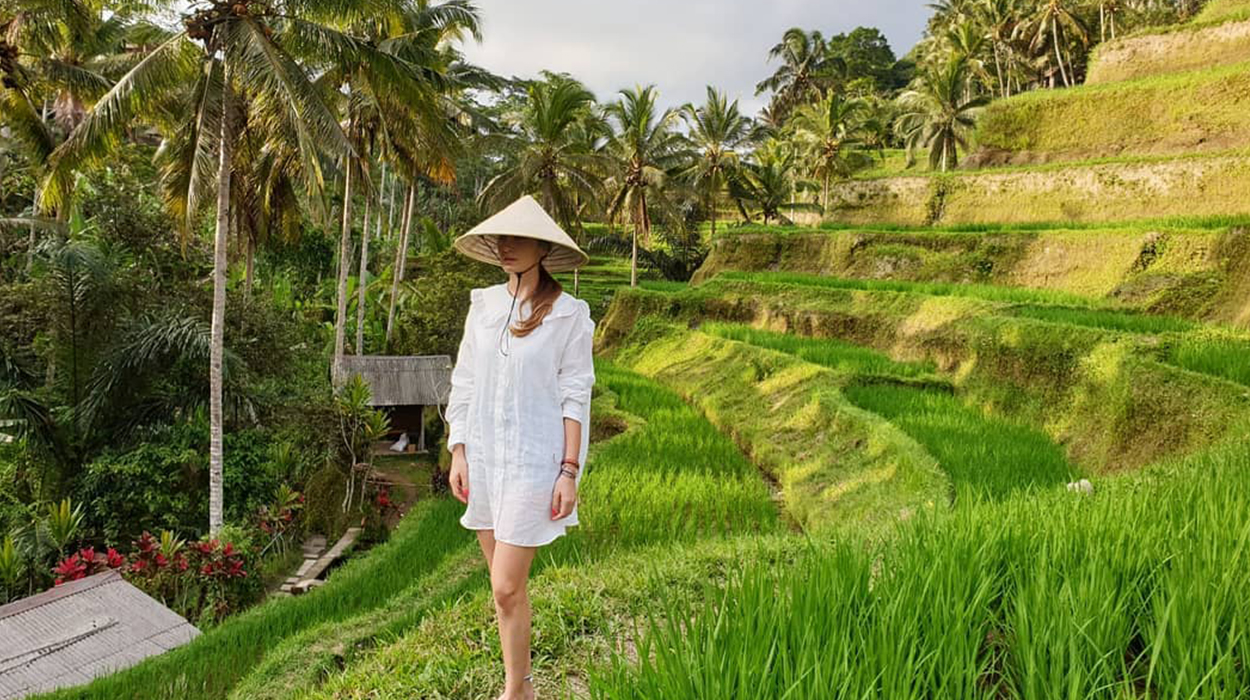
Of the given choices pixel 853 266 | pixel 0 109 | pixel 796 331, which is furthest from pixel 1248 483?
pixel 0 109

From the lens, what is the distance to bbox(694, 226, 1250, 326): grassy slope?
8.63m

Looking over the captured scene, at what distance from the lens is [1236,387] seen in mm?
5074

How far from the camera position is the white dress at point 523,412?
2.39m

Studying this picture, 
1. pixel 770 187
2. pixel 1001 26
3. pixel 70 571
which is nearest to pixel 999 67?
pixel 1001 26

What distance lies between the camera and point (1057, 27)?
33656 mm

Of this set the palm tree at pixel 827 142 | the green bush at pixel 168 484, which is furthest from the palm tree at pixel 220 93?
the palm tree at pixel 827 142

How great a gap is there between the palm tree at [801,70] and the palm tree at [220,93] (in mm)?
43440

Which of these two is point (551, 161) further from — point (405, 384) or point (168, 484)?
point (168, 484)

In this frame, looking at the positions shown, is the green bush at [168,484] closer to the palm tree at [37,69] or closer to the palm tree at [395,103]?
the palm tree at [395,103]

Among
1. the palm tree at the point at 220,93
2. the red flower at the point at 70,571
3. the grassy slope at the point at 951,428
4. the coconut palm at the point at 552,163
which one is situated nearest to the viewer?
the grassy slope at the point at 951,428

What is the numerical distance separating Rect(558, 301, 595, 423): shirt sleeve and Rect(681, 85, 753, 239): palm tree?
2513 cm

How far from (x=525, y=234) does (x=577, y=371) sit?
48cm

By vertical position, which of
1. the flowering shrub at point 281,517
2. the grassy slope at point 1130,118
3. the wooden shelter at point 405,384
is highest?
the grassy slope at point 1130,118

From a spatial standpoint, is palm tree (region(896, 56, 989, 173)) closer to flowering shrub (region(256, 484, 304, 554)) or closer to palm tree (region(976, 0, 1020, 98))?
palm tree (region(976, 0, 1020, 98))
